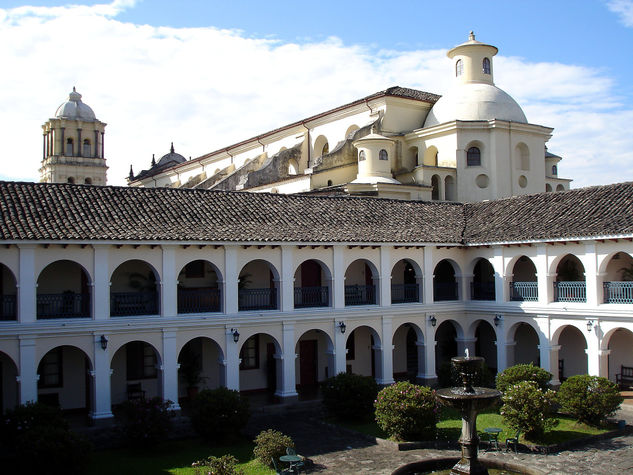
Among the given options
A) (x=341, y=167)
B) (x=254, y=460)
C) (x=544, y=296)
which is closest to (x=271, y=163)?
(x=341, y=167)

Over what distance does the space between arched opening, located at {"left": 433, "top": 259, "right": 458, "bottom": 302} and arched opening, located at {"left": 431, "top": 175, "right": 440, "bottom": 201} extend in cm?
644

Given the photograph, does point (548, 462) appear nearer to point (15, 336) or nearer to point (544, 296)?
point (544, 296)

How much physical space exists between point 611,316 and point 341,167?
15.7 meters

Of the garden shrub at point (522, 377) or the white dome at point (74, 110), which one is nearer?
the garden shrub at point (522, 377)

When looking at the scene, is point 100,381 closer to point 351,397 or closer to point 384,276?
point 351,397

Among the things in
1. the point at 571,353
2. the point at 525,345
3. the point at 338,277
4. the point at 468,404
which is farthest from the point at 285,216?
the point at 571,353

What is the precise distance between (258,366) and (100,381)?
23.0ft

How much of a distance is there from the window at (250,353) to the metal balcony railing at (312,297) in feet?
8.26

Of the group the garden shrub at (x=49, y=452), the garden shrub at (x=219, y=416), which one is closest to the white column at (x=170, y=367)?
the garden shrub at (x=219, y=416)

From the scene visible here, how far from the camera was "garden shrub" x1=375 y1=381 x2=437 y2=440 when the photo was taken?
1820 cm

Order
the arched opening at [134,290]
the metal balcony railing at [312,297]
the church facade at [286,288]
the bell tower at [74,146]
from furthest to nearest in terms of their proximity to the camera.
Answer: the bell tower at [74,146], the metal balcony railing at [312,297], the arched opening at [134,290], the church facade at [286,288]

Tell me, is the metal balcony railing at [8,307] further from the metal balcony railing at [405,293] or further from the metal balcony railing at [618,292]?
the metal balcony railing at [618,292]

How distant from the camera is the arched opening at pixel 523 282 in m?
25.1

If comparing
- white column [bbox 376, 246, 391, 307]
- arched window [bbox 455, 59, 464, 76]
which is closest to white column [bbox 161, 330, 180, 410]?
white column [bbox 376, 246, 391, 307]
